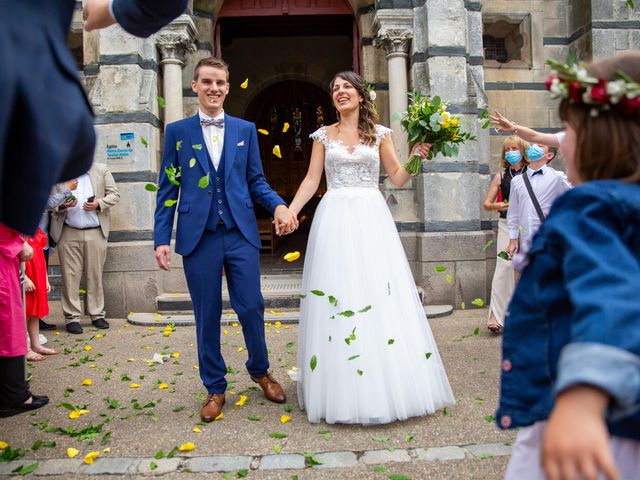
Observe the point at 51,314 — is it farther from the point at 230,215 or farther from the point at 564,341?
the point at 564,341

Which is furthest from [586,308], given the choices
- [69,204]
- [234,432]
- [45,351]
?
[69,204]

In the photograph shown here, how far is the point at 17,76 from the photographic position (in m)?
1.23

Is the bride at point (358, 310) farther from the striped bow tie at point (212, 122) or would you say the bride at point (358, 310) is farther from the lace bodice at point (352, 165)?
the striped bow tie at point (212, 122)

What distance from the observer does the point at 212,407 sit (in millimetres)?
3650

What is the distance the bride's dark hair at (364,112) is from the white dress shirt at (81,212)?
4.01 metres

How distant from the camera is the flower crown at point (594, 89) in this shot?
1.21 meters

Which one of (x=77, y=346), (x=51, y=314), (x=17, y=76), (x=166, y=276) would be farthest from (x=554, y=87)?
(x=51, y=314)

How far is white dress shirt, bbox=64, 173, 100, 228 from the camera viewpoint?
673cm

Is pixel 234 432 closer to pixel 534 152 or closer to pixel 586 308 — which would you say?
pixel 586 308

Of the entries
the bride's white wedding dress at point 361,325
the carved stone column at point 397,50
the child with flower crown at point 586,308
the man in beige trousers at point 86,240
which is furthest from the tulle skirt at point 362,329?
the carved stone column at point 397,50

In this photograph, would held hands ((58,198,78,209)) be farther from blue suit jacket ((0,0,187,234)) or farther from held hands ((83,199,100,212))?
blue suit jacket ((0,0,187,234))

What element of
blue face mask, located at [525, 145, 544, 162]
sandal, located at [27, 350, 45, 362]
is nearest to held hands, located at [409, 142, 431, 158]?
blue face mask, located at [525, 145, 544, 162]

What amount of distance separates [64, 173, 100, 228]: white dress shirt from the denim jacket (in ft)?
20.6

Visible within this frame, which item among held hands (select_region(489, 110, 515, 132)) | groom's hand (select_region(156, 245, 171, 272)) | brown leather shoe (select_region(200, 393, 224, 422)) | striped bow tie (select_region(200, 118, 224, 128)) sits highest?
striped bow tie (select_region(200, 118, 224, 128))
